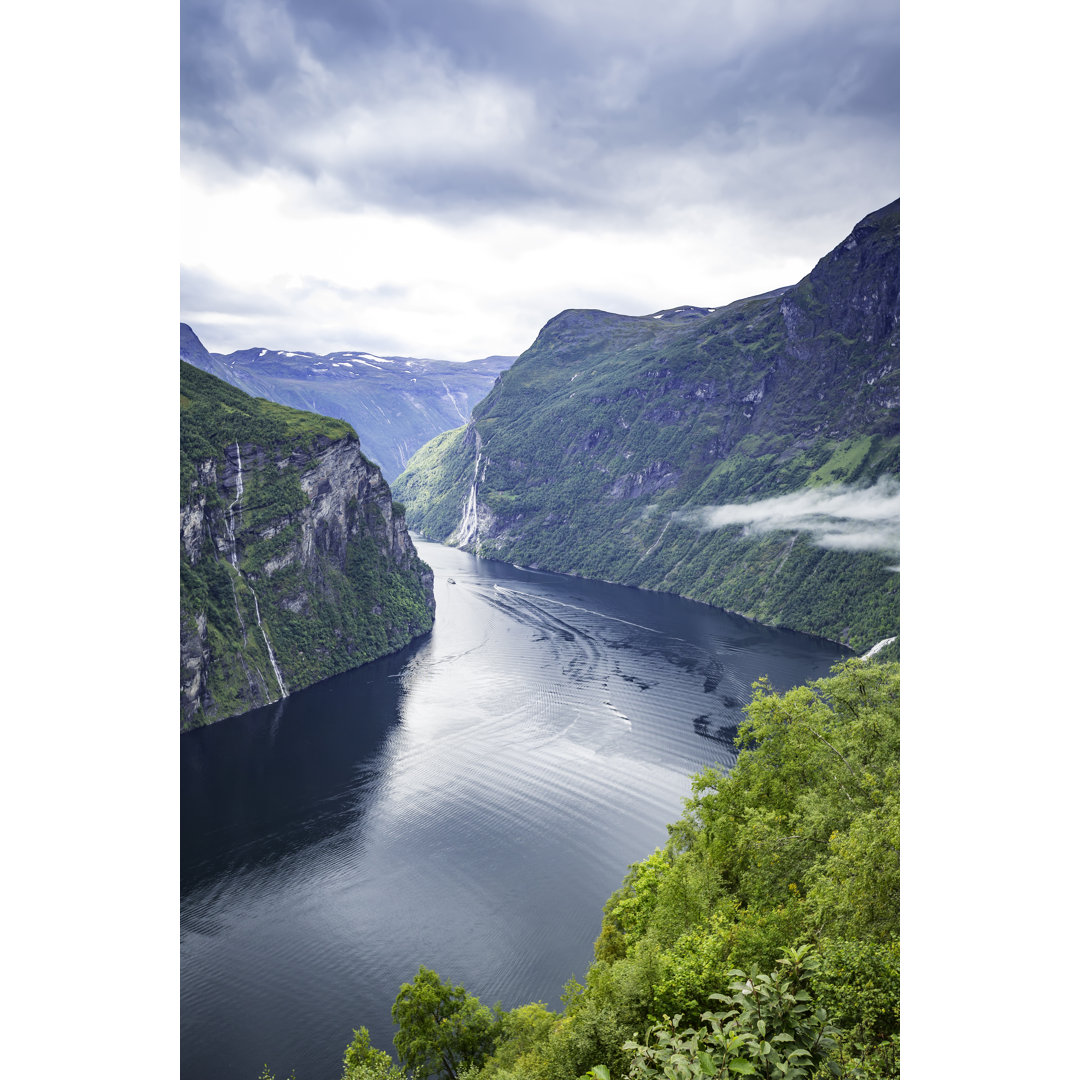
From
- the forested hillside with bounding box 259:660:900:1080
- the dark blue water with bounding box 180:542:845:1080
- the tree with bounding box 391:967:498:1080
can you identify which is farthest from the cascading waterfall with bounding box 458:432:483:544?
the tree with bounding box 391:967:498:1080

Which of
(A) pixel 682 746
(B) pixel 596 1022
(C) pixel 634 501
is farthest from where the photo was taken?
(C) pixel 634 501

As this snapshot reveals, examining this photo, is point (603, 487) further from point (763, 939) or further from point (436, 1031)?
point (763, 939)

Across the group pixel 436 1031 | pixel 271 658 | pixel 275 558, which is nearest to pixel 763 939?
pixel 436 1031

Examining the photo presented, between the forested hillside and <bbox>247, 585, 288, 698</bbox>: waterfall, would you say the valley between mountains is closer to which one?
<bbox>247, 585, 288, 698</bbox>: waterfall
